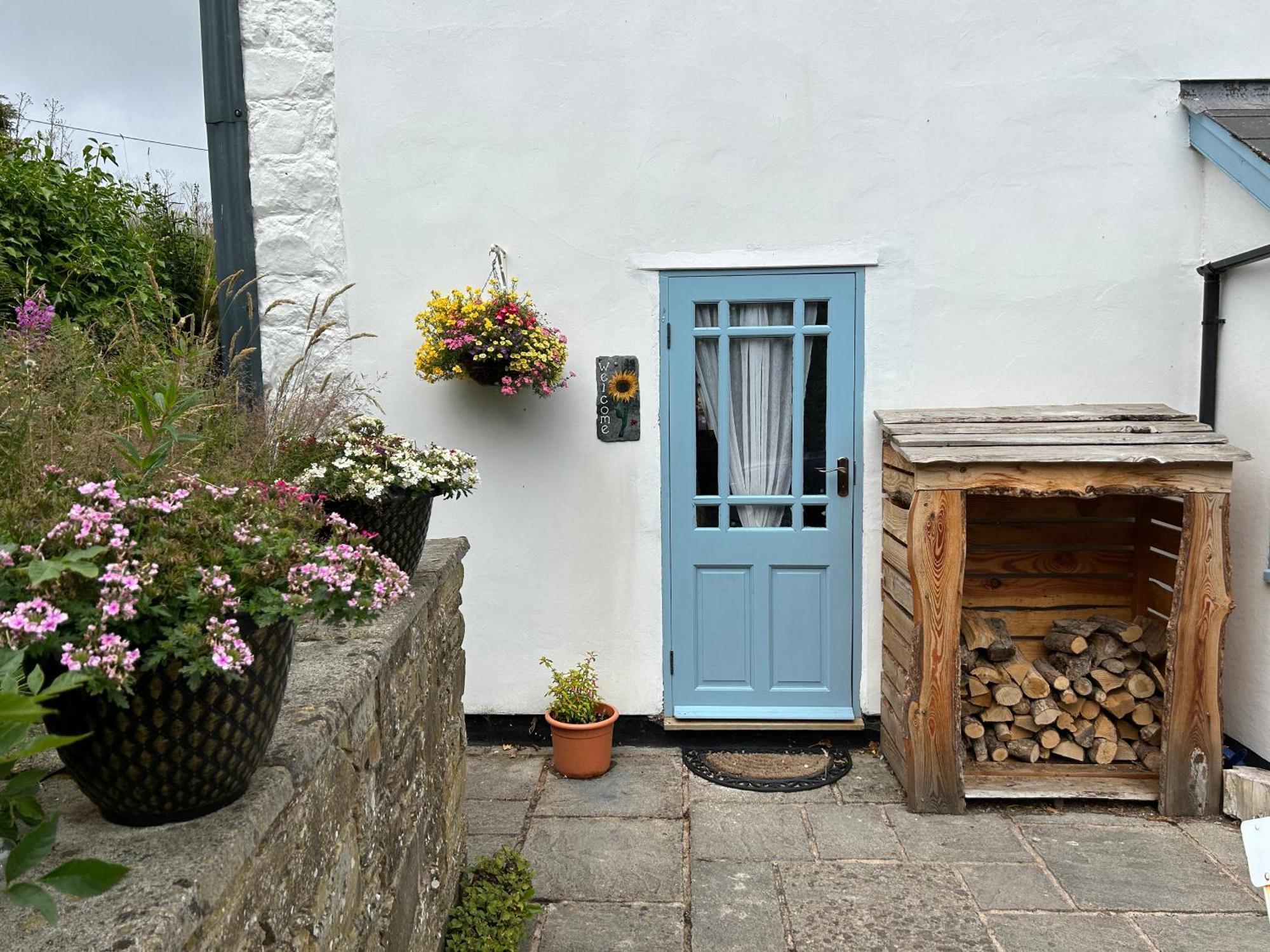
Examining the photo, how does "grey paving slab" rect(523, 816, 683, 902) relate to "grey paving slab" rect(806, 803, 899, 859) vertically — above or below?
below

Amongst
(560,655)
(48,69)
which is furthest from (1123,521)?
(48,69)

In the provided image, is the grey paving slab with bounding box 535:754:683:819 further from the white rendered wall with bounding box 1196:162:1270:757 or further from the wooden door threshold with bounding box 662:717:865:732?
the white rendered wall with bounding box 1196:162:1270:757

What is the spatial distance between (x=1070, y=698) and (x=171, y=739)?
3.66 metres

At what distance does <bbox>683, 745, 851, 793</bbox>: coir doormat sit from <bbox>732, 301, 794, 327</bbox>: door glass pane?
6.66 ft

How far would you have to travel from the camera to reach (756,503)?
4.20 metres

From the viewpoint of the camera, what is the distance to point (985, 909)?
291 cm

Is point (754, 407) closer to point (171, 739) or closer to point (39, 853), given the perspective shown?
point (171, 739)

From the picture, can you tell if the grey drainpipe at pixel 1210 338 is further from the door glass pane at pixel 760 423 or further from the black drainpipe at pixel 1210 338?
the door glass pane at pixel 760 423

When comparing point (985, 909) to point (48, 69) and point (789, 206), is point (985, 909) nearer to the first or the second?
point (789, 206)

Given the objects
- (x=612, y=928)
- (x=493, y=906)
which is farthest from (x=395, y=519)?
(x=612, y=928)

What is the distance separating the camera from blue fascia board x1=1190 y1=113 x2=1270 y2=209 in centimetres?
348

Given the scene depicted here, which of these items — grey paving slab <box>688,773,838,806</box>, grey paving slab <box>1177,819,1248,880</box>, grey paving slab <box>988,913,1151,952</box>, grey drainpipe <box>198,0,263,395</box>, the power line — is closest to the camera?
grey paving slab <box>988,913,1151,952</box>

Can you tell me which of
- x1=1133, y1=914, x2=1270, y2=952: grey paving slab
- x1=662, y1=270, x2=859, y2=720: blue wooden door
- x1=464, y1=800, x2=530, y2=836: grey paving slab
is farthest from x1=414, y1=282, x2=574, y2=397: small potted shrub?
x1=1133, y1=914, x2=1270, y2=952: grey paving slab

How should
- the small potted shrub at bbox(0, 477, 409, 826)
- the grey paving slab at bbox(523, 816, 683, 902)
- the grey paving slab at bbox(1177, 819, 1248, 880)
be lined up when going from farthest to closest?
the grey paving slab at bbox(1177, 819, 1248, 880) → the grey paving slab at bbox(523, 816, 683, 902) → the small potted shrub at bbox(0, 477, 409, 826)
